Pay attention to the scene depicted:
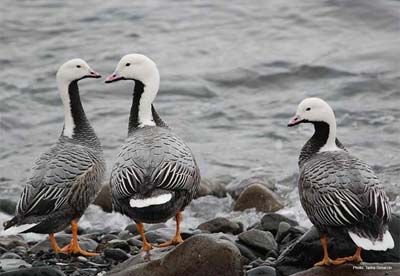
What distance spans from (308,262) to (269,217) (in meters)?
2.01

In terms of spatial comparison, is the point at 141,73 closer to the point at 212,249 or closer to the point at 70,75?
the point at 70,75

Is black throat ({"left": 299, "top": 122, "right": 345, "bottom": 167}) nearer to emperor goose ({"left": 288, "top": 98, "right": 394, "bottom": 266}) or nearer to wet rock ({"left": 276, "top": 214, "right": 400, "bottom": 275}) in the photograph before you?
emperor goose ({"left": 288, "top": 98, "right": 394, "bottom": 266})

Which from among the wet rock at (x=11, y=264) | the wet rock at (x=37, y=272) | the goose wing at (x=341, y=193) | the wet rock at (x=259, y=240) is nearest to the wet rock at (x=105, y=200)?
the wet rock at (x=11, y=264)

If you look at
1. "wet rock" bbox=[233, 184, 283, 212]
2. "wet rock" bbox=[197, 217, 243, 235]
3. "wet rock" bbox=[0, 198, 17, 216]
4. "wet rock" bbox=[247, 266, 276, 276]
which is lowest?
"wet rock" bbox=[0, 198, 17, 216]

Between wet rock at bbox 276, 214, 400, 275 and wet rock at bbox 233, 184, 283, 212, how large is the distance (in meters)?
3.35

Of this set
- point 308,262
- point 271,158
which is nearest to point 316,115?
point 308,262

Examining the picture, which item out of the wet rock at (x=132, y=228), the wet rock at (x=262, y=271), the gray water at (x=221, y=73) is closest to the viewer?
the wet rock at (x=262, y=271)

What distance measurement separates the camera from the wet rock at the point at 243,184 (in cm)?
1336

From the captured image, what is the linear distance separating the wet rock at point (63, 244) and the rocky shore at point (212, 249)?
11 mm

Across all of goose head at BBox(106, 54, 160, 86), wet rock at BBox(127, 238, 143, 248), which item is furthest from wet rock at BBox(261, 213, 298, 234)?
goose head at BBox(106, 54, 160, 86)

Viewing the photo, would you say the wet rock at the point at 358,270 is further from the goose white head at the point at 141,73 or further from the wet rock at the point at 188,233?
the goose white head at the point at 141,73

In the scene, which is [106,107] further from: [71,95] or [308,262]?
[308,262]

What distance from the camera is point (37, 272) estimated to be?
332 inches

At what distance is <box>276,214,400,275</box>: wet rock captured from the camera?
27.9 ft
